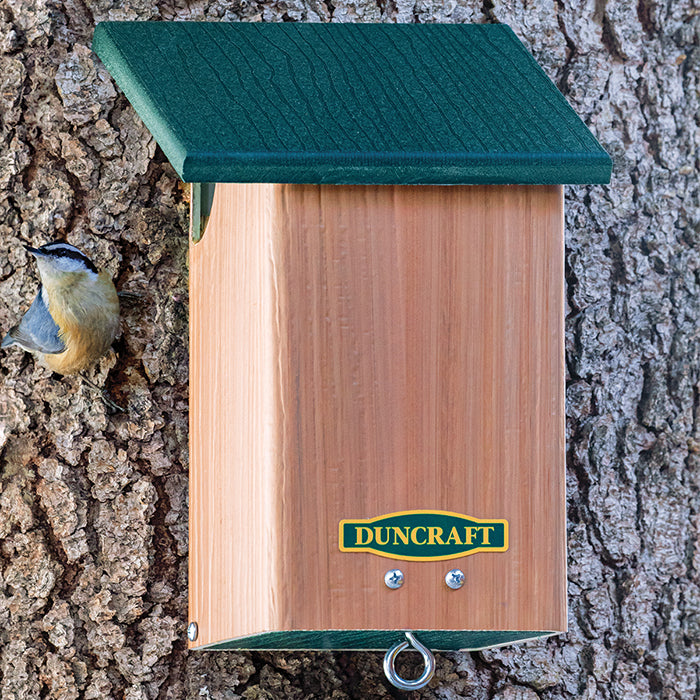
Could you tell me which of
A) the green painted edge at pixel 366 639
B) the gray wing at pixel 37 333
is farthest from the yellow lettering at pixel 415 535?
the gray wing at pixel 37 333

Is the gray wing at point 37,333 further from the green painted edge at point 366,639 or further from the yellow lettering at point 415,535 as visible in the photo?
the yellow lettering at point 415,535

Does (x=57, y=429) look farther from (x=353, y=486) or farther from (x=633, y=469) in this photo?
(x=633, y=469)

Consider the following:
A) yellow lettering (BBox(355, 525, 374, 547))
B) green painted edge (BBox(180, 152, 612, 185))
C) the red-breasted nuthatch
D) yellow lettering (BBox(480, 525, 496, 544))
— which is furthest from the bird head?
yellow lettering (BBox(480, 525, 496, 544))

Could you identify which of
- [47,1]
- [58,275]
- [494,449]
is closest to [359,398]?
[494,449]

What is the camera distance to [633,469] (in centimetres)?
230

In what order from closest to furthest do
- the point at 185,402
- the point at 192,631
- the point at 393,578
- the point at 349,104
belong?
1. the point at 393,578
2. the point at 349,104
3. the point at 192,631
4. the point at 185,402

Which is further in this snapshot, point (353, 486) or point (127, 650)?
point (127, 650)

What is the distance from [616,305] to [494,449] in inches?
31.2

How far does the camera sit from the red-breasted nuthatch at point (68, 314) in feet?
7.04

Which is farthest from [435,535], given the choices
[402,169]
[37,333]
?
[37,333]

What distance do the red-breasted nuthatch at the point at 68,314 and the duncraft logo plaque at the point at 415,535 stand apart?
80 cm

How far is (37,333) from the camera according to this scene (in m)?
2.17

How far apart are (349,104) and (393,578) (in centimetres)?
76

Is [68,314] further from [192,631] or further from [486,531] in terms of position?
[486,531]
